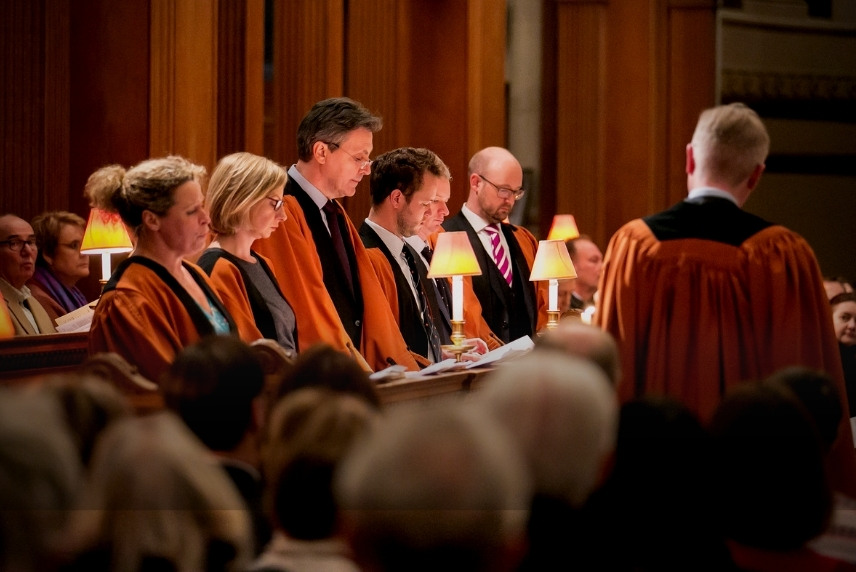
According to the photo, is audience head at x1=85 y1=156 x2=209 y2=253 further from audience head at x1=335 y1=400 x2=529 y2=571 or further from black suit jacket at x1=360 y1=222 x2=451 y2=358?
audience head at x1=335 y1=400 x2=529 y2=571

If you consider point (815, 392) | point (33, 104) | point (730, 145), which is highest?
point (33, 104)

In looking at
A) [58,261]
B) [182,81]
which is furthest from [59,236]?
[182,81]

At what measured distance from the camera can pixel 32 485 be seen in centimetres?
175

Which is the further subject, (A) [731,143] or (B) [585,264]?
(B) [585,264]

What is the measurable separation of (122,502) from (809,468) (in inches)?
47.5

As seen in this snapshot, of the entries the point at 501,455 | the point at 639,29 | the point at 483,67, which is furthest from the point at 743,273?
the point at 639,29

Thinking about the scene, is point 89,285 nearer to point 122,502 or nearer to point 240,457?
point 240,457

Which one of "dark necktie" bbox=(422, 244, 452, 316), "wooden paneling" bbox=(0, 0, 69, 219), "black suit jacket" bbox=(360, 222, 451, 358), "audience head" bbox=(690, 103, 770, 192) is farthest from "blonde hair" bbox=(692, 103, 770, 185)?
"wooden paneling" bbox=(0, 0, 69, 219)

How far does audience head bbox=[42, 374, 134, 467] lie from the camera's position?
2.08m

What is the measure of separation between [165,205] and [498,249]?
10.2 ft

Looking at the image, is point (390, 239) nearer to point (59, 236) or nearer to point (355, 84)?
point (59, 236)

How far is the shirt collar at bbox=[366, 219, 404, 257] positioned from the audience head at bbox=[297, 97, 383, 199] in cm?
58

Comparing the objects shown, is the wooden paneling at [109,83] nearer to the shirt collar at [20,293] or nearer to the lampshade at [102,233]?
the lampshade at [102,233]

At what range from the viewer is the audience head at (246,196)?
4.37 meters
